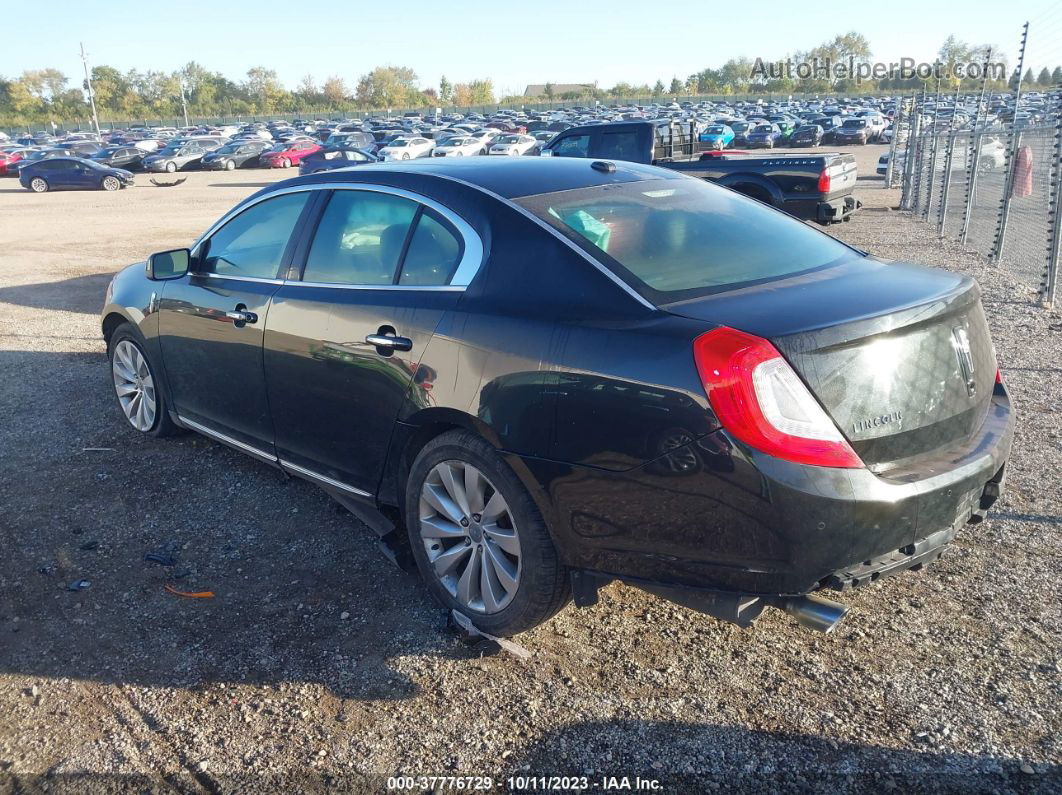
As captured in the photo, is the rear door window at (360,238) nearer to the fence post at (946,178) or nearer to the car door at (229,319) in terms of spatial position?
the car door at (229,319)

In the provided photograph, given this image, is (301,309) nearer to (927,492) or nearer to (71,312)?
(927,492)

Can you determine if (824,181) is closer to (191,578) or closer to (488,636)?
(488,636)

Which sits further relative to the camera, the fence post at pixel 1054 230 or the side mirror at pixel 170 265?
the fence post at pixel 1054 230

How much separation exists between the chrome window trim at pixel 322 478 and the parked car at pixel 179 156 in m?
41.4

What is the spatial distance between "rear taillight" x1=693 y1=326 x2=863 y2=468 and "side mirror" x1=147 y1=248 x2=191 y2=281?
11.1ft

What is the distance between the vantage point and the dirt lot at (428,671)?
267 cm

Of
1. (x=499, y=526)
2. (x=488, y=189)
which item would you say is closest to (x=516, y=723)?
(x=499, y=526)

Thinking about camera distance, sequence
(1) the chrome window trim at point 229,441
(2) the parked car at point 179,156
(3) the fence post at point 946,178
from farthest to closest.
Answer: (2) the parked car at point 179,156
(3) the fence post at point 946,178
(1) the chrome window trim at point 229,441

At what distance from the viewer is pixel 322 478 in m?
3.98

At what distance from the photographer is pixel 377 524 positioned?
12.7 ft

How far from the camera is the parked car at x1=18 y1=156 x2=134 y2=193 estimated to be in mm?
32062

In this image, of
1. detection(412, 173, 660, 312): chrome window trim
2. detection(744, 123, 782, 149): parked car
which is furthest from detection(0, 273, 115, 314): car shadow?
detection(744, 123, 782, 149): parked car

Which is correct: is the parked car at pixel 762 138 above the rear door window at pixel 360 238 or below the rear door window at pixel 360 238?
below

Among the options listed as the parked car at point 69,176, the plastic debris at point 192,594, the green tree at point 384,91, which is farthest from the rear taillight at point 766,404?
the green tree at point 384,91
